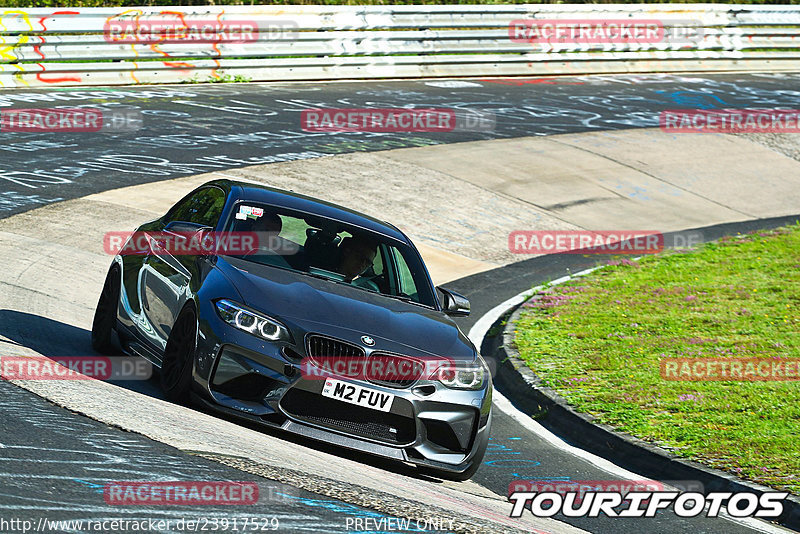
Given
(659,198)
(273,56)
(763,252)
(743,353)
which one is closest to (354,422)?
(743,353)

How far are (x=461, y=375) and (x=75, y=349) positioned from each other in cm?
327

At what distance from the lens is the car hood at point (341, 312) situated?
22.5ft

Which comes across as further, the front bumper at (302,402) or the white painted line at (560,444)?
the white painted line at (560,444)

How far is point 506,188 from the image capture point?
17828 millimetres

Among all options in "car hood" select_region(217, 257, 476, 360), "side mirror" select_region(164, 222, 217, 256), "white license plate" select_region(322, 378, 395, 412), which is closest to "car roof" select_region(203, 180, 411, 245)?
"side mirror" select_region(164, 222, 217, 256)

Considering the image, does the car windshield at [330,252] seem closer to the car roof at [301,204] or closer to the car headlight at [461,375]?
the car roof at [301,204]

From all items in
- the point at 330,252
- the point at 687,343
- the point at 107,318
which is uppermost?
the point at 330,252

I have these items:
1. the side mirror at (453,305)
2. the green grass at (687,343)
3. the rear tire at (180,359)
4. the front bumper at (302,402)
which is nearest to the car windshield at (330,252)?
the side mirror at (453,305)

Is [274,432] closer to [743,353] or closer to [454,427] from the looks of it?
[454,427]

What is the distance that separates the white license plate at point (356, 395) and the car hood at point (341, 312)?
11.1 inches

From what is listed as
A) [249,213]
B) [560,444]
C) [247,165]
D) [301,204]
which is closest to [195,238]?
[249,213]

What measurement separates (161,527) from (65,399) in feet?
6.82

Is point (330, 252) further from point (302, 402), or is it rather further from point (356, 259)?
point (302, 402)

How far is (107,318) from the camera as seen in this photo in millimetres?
8664
